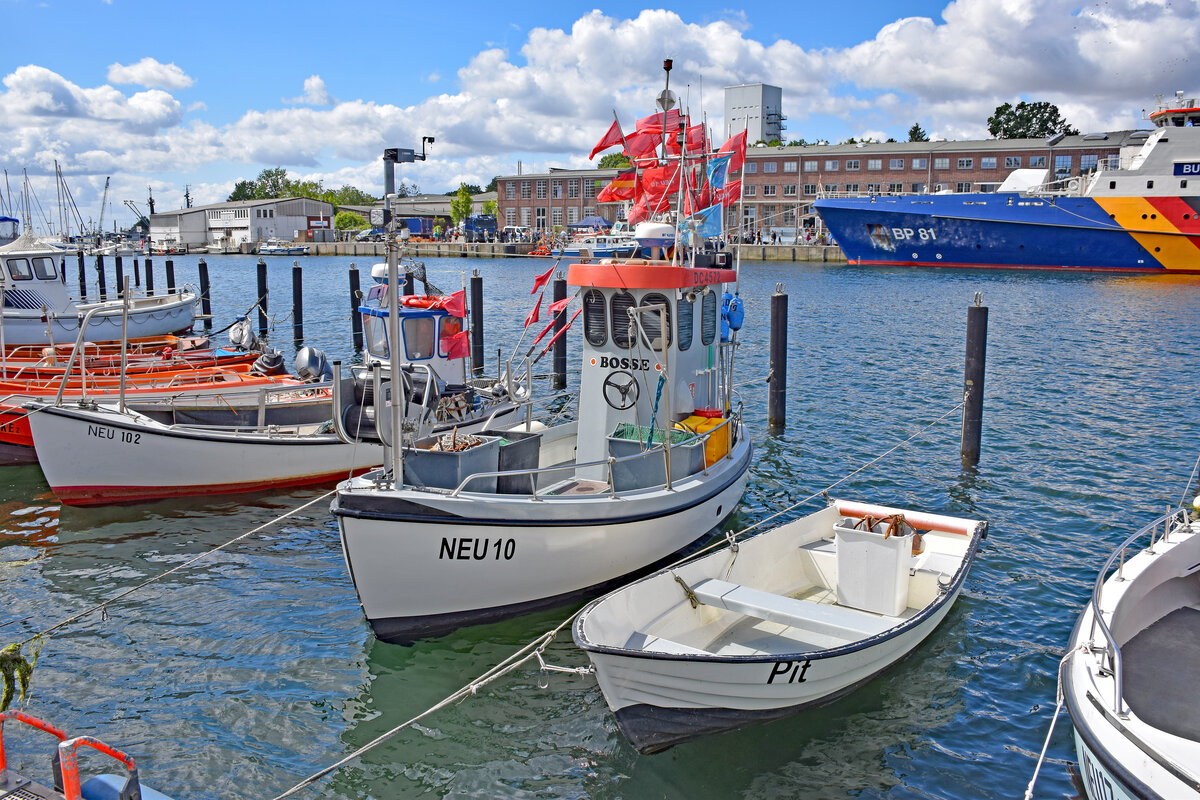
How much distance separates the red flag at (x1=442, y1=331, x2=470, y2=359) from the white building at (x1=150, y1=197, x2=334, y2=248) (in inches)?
4068

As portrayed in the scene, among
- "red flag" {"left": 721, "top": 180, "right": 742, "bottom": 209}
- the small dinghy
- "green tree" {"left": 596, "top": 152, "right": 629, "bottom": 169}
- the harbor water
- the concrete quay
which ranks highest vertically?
"green tree" {"left": 596, "top": 152, "right": 629, "bottom": 169}

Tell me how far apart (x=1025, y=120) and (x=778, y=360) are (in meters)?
110

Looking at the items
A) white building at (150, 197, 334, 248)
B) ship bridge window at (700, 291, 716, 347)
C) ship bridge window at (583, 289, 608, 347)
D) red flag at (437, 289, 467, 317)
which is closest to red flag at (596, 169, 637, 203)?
ship bridge window at (700, 291, 716, 347)

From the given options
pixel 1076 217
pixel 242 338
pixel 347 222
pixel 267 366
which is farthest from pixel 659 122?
pixel 347 222

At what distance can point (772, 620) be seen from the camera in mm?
8688

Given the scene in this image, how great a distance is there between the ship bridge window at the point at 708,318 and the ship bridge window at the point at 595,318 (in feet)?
5.03

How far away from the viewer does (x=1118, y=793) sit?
5.66 metres

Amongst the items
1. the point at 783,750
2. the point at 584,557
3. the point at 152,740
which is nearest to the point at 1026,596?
the point at 783,750

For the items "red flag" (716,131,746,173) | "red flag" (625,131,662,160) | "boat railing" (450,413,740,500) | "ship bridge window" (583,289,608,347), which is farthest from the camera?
"red flag" (625,131,662,160)

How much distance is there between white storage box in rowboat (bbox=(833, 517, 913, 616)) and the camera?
9.49 m

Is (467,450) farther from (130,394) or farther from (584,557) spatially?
(130,394)

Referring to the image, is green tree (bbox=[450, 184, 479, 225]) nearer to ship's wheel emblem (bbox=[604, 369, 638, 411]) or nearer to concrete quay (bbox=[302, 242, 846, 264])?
concrete quay (bbox=[302, 242, 846, 264])

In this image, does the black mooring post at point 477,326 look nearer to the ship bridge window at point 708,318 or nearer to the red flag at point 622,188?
the red flag at point 622,188

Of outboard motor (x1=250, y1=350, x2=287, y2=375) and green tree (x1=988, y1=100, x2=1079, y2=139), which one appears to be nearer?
outboard motor (x1=250, y1=350, x2=287, y2=375)
